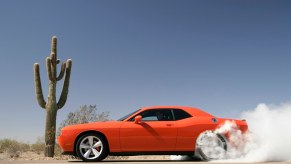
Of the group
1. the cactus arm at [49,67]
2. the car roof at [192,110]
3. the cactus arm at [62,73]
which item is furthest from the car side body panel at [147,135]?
the cactus arm at [62,73]

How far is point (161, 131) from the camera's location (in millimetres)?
9461

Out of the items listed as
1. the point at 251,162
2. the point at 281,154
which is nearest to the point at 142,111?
the point at 251,162

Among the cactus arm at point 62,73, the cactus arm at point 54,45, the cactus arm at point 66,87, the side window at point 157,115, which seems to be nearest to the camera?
the side window at point 157,115

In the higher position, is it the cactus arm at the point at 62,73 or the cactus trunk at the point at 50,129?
the cactus arm at the point at 62,73

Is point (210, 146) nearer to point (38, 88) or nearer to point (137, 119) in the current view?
point (137, 119)

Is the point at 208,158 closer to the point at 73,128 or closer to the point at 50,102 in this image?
the point at 73,128

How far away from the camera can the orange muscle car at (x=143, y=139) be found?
31.0ft

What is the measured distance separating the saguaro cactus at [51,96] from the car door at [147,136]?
31.2 ft

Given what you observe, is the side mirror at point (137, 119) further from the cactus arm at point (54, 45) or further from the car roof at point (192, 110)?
the cactus arm at point (54, 45)

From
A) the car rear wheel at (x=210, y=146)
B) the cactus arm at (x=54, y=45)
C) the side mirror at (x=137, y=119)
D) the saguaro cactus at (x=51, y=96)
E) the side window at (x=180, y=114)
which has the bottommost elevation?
the car rear wheel at (x=210, y=146)

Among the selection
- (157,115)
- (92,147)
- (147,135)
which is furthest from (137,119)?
(92,147)

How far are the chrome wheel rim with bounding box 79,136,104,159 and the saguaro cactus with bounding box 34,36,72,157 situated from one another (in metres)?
9.20

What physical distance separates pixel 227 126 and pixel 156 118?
169 cm

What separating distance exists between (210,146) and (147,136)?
148 cm
